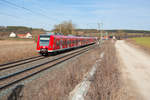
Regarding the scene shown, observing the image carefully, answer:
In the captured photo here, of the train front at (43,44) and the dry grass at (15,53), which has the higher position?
the train front at (43,44)

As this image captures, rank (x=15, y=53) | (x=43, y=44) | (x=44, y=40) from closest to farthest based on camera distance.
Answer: (x=43, y=44) < (x=44, y=40) < (x=15, y=53)

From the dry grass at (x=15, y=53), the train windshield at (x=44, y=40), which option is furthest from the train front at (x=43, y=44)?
the dry grass at (x=15, y=53)

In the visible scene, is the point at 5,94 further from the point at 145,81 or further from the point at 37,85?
the point at 145,81

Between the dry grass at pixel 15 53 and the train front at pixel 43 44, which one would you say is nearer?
the dry grass at pixel 15 53

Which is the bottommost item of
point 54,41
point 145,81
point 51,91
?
point 145,81

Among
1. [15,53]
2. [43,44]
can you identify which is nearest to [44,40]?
[43,44]

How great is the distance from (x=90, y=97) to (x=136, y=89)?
341 cm

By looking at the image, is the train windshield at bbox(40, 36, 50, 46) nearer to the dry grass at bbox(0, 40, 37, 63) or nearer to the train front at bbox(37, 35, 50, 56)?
the train front at bbox(37, 35, 50, 56)

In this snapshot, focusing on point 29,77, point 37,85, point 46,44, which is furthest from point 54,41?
point 37,85

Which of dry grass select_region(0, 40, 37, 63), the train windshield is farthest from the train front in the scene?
dry grass select_region(0, 40, 37, 63)

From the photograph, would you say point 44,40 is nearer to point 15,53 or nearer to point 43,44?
point 43,44

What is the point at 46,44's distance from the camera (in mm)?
17469

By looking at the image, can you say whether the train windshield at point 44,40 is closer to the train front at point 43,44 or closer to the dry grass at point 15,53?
the train front at point 43,44

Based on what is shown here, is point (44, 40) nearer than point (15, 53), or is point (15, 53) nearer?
point (44, 40)
